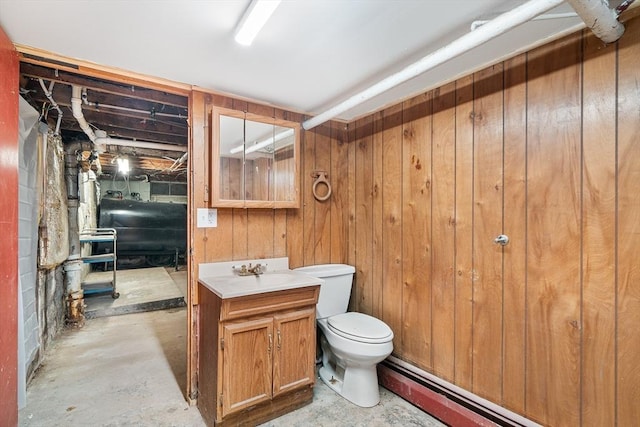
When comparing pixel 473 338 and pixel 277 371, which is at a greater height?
pixel 473 338

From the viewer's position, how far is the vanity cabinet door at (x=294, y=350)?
1.78 m

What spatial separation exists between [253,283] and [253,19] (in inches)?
54.0

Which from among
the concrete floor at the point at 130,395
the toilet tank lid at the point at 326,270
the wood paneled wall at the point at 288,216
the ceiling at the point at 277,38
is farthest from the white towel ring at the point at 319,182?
the concrete floor at the point at 130,395

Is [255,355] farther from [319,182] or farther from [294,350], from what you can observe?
[319,182]

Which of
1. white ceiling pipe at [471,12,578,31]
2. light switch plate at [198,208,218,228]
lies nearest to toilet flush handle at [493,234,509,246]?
white ceiling pipe at [471,12,578,31]

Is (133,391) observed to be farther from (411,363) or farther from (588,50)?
(588,50)

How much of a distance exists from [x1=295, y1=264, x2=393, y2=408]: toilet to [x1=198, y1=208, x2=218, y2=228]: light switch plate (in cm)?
75

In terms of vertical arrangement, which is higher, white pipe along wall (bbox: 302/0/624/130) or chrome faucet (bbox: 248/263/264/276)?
white pipe along wall (bbox: 302/0/624/130)

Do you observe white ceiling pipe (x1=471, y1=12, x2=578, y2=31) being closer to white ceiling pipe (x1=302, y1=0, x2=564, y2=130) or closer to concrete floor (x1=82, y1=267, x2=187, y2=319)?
white ceiling pipe (x1=302, y1=0, x2=564, y2=130)

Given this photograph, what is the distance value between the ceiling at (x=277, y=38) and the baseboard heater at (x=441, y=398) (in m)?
1.87

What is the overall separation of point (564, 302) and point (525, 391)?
0.50 metres

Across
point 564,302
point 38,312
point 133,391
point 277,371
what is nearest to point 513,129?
point 564,302

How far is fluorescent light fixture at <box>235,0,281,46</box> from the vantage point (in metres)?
1.11

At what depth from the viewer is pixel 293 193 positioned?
2279 mm
